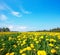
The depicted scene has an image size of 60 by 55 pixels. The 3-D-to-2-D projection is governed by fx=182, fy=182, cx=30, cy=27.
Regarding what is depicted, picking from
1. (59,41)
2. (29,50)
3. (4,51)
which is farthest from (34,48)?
(4,51)

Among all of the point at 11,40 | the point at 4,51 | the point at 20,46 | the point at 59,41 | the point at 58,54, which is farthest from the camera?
the point at 11,40

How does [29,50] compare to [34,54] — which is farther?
[29,50]

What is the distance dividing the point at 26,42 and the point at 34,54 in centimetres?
227

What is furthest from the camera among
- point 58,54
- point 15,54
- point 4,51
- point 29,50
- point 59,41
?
point 4,51

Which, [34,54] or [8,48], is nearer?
[34,54]

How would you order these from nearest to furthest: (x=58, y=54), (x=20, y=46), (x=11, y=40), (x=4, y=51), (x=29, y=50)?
(x=58, y=54) < (x=29, y=50) < (x=20, y=46) < (x=4, y=51) < (x=11, y=40)

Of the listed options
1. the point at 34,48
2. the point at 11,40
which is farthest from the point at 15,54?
the point at 11,40

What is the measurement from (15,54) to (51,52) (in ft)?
4.99

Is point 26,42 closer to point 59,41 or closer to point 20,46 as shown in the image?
point 20,46

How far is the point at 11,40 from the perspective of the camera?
8.84m

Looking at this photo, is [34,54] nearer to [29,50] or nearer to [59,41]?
[29,50]

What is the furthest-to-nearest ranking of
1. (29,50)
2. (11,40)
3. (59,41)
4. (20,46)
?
(11,40), (20,46), (59,41), (29,50)

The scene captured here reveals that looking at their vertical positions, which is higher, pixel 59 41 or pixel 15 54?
pixel 59 41

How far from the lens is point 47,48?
5406mm
